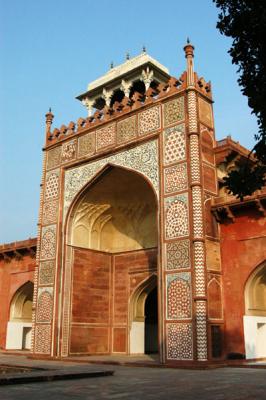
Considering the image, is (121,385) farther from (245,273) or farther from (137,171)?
(137,171)

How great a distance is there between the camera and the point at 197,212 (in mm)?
11453

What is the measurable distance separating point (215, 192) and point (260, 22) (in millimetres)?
7875

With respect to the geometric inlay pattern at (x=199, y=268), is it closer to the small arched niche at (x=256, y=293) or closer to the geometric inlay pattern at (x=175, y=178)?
the small arched niche at (x=256, y=293)

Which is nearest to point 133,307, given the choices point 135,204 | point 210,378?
point 135,204

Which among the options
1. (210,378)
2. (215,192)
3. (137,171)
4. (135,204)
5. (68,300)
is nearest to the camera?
(210,378)

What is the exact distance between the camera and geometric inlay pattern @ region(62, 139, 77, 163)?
15427 millimetres

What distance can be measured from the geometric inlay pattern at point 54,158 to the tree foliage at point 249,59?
1146 centimetres

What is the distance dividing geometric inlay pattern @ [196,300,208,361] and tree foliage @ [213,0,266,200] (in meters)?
6.40

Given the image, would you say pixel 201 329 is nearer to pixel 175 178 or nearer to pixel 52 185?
pixel 175 178

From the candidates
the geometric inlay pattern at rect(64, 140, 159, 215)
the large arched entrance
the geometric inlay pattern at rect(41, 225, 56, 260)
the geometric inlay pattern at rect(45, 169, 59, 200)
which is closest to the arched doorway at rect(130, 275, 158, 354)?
the large arched entrance

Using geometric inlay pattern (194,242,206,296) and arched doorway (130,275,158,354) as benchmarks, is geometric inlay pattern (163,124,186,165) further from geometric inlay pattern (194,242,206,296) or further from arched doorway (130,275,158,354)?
arched doorway (130,275,158,354)

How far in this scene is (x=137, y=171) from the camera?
1324cm

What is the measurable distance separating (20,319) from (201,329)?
9932 mm

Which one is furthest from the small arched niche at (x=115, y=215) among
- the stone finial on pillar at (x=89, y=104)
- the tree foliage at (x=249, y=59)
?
the tree foliage at (x=249, y=59)
